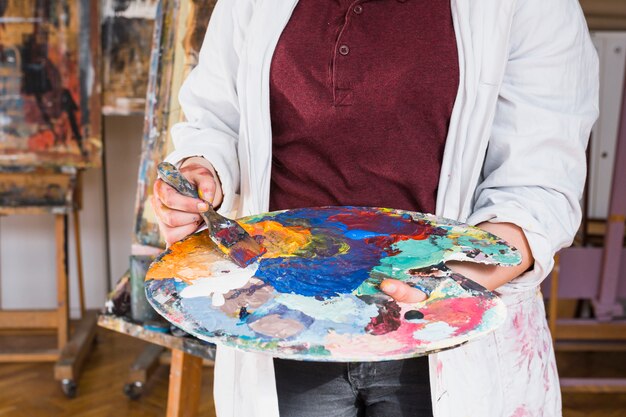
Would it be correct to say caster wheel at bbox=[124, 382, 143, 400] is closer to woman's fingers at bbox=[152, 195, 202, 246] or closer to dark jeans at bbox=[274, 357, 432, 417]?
dark jeans at bbox=[274, 357, 432, 417]

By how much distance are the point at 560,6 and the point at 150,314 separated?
1.25 metres

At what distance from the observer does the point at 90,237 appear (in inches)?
137

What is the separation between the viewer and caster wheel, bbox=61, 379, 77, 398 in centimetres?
274

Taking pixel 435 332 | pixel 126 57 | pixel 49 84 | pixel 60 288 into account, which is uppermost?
pixel 126 57

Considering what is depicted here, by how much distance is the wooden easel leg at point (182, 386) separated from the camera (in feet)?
5.34

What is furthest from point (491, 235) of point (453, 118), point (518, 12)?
point (518, 12)

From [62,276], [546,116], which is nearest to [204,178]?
[546,116]

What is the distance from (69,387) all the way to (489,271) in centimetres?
231

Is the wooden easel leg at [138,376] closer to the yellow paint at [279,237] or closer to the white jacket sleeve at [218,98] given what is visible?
the white jacket sleeve at [218,98]

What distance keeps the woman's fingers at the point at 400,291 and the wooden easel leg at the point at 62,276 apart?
2325 millimetres

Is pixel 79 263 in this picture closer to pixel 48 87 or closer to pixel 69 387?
pixel 69 387

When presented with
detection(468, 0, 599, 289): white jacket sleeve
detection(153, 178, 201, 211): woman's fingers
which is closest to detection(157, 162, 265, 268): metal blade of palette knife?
detection(153, 178, 201, 211): woman's fingers

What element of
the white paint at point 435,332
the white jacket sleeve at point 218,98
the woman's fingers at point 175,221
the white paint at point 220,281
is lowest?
the white paint at point 435,332

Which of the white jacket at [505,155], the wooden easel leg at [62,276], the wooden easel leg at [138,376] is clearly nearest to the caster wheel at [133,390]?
the wooden easel leg at [138,376]
